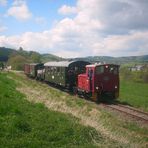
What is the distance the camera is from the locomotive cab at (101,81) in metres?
28.0

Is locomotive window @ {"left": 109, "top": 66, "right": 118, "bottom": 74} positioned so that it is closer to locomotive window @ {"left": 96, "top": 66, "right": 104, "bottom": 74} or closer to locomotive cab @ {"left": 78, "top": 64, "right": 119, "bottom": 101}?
locomotive cab @ {"left": 78, "top": 64, "right": 119, "bottom": 101}

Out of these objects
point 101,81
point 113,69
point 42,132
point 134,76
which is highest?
point 113,69

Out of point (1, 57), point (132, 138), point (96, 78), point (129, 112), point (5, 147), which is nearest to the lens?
point (5, 147)

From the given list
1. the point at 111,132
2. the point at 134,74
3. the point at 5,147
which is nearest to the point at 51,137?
the point at 5,147

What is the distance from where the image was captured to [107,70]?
93.0 feet

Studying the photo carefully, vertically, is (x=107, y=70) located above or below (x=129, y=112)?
above

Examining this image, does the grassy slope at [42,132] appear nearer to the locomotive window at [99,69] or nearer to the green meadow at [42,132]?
the green meadow at [42,132]

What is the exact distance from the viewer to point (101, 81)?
92.3ft

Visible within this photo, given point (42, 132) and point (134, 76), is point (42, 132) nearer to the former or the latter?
point (42, 132)

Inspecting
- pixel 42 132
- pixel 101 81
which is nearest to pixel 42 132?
pixel 42 132

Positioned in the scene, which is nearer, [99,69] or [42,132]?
[42,132]

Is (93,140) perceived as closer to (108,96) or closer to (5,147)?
(5,147)

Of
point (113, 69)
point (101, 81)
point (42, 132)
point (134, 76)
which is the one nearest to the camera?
point (42, 132)

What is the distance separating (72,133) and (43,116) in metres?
3.07
